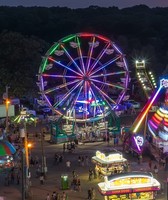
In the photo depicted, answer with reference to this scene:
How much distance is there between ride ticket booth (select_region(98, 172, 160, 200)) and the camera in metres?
31.2

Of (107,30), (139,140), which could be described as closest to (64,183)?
(139,140)

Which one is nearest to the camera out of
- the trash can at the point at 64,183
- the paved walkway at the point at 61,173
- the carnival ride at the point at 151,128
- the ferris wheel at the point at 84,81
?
the paved walkway at the point at 61,173

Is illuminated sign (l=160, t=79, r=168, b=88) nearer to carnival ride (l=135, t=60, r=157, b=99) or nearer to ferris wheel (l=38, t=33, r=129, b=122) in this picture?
carnival ride (l=135, t=60, r=157, b=99)

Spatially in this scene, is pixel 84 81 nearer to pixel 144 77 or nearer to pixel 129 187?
pixel 144 77

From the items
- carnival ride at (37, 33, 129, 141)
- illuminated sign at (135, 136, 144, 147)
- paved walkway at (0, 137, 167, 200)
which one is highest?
carnival ride at (37, 33, 129, 141)

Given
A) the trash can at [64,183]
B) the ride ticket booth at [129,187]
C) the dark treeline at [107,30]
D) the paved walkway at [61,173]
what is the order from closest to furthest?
1. the ride ticket booth at [129,187]
2. the paved walkway at [61,173]
3. the trash can at [64,183]
4. the dark treeline at [107,30]

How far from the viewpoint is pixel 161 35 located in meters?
115

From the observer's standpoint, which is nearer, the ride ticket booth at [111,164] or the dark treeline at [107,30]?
the ride ticket booth at [111,164]

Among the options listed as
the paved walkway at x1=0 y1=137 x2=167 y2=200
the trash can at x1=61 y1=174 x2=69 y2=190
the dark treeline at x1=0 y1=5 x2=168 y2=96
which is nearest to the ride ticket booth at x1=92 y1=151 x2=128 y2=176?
the paved walkway at x1=0 y1=137 x2=167 y2=200

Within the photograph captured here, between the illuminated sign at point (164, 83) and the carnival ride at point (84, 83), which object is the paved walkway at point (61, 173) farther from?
the illuminated sign at point (164, 83)

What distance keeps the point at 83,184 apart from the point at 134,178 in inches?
263

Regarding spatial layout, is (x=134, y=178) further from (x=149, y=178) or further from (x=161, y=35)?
(x=161, y=35)

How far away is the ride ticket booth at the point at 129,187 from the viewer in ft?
103

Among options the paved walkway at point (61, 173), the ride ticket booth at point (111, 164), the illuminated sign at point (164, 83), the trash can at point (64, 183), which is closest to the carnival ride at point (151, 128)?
the illuminated sign at point (164, 83)
